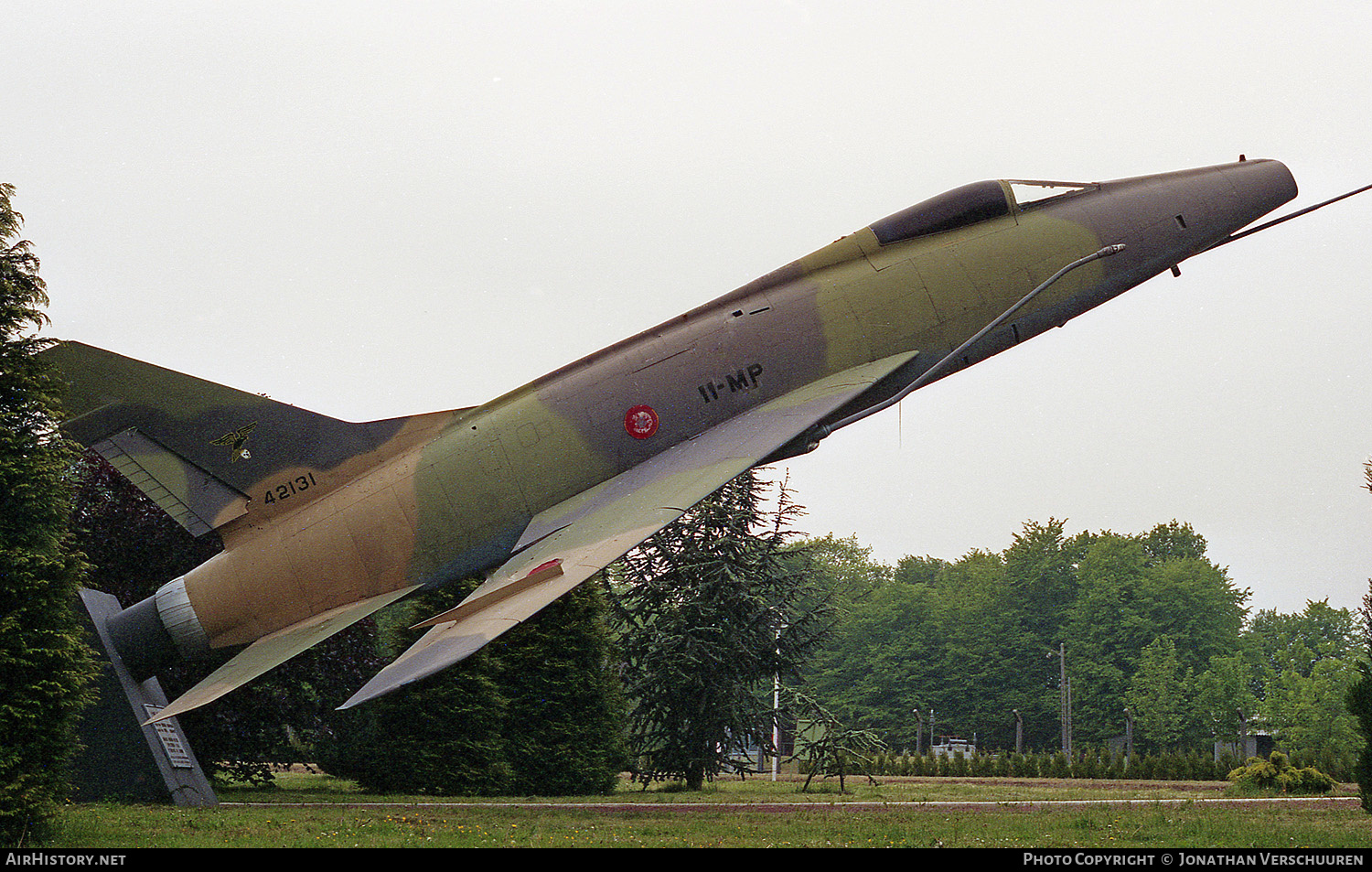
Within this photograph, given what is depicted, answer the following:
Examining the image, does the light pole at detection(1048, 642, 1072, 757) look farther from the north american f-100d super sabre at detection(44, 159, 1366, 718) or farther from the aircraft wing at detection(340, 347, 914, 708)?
the aircraft wing at detection(340, 347, 914, 708)

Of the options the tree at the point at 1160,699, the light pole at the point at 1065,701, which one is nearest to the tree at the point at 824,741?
the light pole at the point at 1065,701

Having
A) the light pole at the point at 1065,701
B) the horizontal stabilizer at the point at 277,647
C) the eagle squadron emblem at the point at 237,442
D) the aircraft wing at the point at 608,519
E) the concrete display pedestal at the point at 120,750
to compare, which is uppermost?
the eagle squadron emblem at the point at 237,442

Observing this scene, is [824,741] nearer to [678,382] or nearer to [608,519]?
[678,382]

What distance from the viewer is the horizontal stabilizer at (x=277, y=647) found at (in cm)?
1198

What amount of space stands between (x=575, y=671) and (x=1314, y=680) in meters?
41.8

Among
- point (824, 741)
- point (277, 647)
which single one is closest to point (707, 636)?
point (824, 741)

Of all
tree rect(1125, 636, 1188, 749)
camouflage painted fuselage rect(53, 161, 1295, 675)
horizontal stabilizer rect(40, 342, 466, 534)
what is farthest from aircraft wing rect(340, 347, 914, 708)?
tree rect(1125, 636, 1188, 749)

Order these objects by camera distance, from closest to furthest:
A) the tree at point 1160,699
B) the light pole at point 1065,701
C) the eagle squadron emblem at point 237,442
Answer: the eagle squadron emblem at point 237,442 < the light pole at point 1065,701 < the tree at point 1160,699

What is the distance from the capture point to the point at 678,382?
1327 centimetres

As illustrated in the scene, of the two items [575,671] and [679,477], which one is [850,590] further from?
[679,477]

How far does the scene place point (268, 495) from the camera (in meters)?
13.9

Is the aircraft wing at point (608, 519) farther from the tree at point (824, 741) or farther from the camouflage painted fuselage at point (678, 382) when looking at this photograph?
the tree at point (824, 741)

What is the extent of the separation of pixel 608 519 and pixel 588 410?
2088mm

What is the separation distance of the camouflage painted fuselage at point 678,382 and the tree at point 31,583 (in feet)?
8.83
